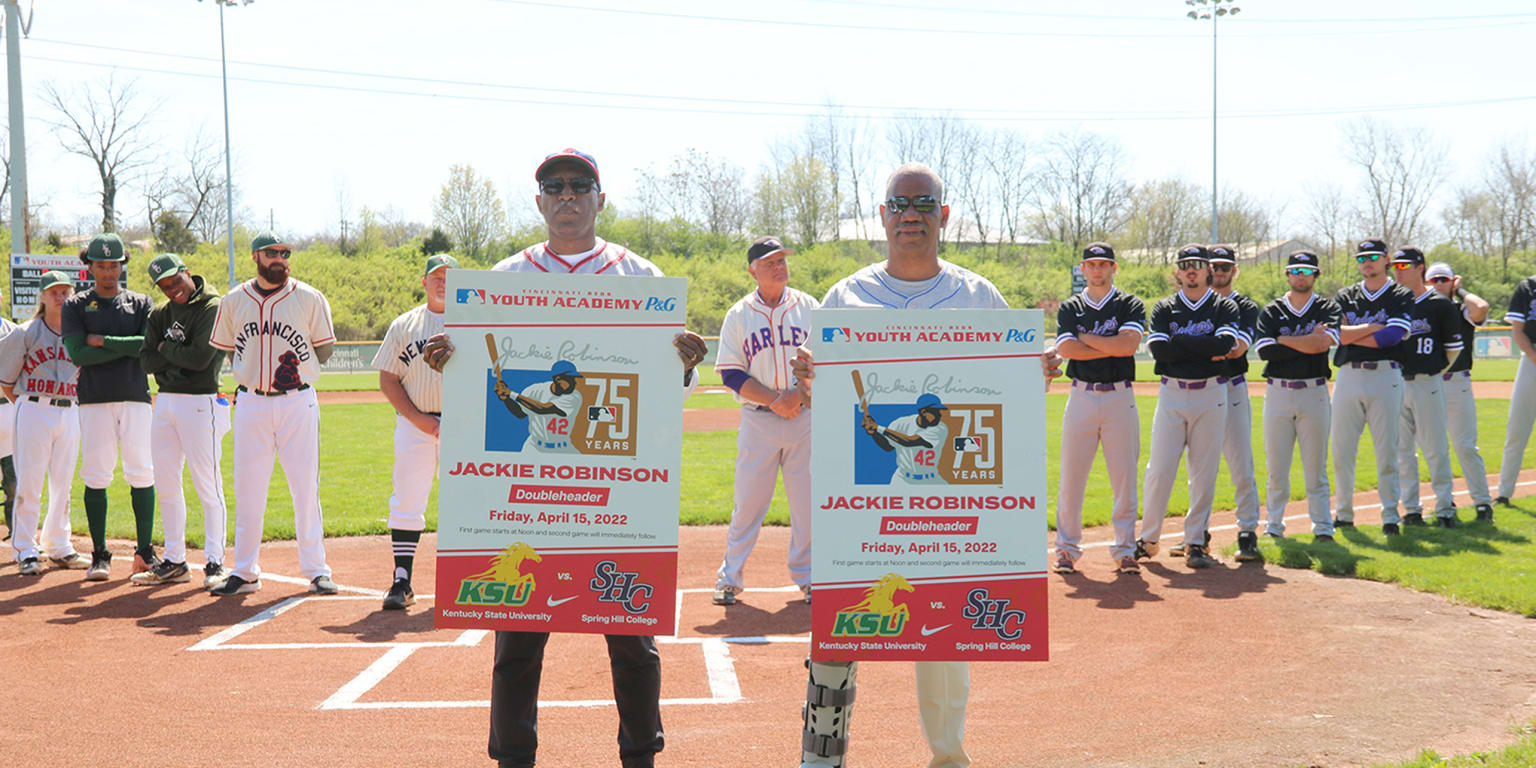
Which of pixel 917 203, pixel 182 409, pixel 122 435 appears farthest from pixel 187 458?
pixel 917 203

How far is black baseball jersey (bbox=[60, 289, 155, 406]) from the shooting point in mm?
8031

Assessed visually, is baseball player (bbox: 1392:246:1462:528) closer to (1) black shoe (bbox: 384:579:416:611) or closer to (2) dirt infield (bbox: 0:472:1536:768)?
(2) dirt infield (bbox: 0:472:1536:768)

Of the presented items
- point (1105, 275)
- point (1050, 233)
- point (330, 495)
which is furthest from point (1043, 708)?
point (1050, 233)

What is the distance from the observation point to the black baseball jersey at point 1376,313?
9.45 metres

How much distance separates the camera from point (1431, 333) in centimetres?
991

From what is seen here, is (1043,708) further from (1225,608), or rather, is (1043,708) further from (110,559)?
(110,559)

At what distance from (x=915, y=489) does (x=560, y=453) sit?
1.23 m

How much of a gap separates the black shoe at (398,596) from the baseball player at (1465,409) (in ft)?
30.6

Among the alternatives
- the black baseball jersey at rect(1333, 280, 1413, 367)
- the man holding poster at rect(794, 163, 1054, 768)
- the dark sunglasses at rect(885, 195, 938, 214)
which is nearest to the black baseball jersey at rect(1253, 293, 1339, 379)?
the black baseball jersey at rect(1333, 280, 1413, 367)

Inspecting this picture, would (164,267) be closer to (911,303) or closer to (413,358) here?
(413,358)

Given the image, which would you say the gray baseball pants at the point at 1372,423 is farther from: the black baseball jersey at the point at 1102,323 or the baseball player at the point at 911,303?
the baseball player at the point at 911,303

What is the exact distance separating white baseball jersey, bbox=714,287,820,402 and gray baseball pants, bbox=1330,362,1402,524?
5.34 metres

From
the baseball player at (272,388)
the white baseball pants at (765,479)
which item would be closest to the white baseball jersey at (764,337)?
the white baseball pants at (765,479)

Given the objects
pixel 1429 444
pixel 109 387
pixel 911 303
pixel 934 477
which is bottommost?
pixel 1429 444
